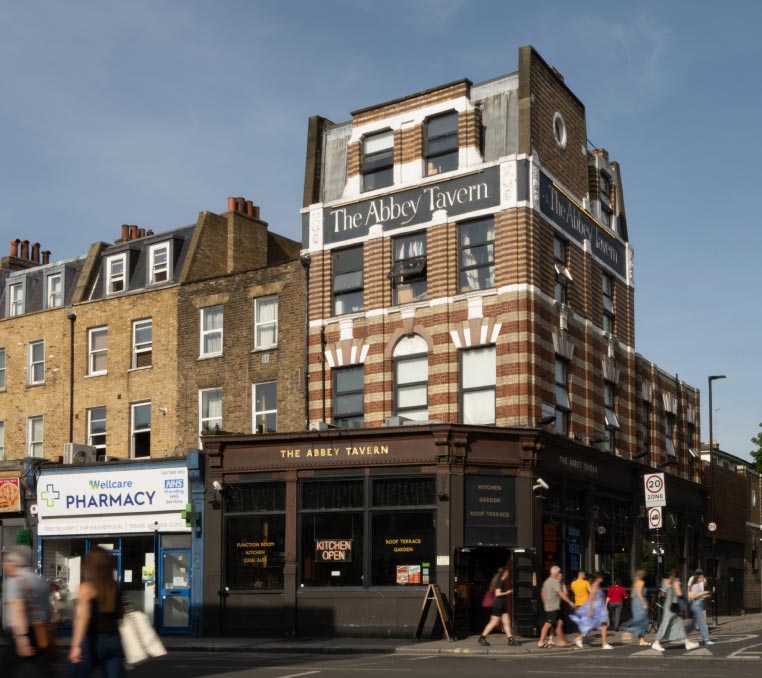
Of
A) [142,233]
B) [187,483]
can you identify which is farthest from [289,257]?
[187,483]

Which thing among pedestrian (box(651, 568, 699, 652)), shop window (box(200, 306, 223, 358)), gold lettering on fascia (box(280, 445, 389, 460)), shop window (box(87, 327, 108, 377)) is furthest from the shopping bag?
shop window (box(87, 327, 108, 377))

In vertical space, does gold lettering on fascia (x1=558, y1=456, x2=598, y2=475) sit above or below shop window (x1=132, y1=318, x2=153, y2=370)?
below

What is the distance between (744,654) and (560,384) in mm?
11082

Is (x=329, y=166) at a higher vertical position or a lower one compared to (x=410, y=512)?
higher

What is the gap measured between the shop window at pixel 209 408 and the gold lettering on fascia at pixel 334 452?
13.8ft

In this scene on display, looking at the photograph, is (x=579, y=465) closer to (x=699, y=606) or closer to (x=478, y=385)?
(x=478, y=385)

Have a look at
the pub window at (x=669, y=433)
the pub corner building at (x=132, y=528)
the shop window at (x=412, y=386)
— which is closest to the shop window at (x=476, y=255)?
the shop window at (x=412, y=386)

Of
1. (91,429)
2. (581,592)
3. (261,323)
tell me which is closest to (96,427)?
(91,429)

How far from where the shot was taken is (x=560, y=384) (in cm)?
3203

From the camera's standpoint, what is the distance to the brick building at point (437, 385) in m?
29.2

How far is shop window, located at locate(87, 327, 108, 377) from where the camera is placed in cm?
3747

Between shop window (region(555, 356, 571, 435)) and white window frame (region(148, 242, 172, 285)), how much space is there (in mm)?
12749

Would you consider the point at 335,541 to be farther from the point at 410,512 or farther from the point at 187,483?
the point at 187,483

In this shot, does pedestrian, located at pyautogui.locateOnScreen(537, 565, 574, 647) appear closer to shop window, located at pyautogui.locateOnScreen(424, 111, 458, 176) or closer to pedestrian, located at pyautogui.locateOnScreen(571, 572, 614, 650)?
pedestrian, located at pyautogui.locateOnScreen(571, 572, 614, 650)
